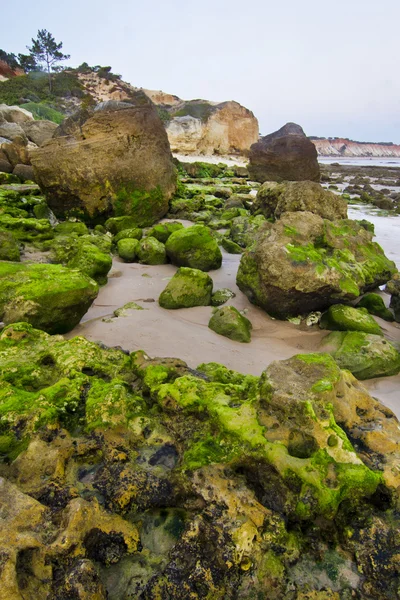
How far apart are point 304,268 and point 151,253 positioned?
3.34 m

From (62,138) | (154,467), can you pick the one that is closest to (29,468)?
(154,467)

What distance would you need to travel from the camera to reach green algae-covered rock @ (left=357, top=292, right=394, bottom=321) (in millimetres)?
5500

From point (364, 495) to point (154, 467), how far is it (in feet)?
3.80

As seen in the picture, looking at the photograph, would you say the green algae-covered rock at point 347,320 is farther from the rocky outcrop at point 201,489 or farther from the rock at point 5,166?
the rock at point 5,166

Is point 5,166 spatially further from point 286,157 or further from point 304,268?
point 286,157

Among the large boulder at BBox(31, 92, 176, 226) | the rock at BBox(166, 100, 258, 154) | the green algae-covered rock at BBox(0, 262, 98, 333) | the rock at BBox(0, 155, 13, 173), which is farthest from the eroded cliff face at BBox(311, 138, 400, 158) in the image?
the green algae-covered rock at BBox(0, 262, 98, 333)

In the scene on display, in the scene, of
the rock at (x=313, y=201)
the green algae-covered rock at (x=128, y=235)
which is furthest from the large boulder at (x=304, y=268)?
the green algae-covered rock at (x=128, y=235)

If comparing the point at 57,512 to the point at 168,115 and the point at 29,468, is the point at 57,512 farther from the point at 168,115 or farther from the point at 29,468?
the point at 168,115

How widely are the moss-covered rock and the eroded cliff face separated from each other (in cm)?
13142

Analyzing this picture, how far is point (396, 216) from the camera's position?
15102mm

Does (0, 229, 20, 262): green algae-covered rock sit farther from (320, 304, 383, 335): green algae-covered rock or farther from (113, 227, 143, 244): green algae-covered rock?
(320, 304, 383, 335): green algae-covered rock

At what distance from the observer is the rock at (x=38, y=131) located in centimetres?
2016

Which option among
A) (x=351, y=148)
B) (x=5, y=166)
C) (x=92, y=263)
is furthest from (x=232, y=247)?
(x=351, y=148)

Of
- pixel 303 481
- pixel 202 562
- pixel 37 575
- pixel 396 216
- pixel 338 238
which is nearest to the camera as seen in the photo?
pixel 37 575
